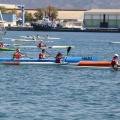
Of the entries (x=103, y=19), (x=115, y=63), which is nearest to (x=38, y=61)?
(x=115, y=63)

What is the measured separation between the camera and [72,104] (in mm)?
28547

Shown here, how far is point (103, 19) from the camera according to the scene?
194 meters

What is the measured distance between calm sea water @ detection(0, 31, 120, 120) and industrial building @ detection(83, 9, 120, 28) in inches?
5898

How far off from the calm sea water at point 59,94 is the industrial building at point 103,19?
149804mm

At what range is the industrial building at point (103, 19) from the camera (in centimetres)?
19350

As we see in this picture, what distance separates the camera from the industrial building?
19350cm

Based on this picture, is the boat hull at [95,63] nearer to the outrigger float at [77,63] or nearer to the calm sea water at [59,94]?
the outrigger float at [77,63]

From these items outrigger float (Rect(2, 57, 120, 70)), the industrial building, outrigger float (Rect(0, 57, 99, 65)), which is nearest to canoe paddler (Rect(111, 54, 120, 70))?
outrigger float (Rect(2, 57, 120, 70))

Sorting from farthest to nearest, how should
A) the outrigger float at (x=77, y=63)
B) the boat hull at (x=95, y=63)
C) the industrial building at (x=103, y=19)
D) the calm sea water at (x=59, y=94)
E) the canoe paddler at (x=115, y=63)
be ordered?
the industrial building at (x=103, y=19)
the outrigger float at (x=77, y=63)
the boat hull at (x=95, y=63)
the canoe paddler at (x=115, y=63)
the calm sea water at (x=59, y=94)

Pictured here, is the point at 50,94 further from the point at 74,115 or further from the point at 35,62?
the point at 35,62

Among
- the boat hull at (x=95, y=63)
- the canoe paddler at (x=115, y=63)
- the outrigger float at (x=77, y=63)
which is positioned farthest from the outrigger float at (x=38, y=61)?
the canoe paddler at (x=115, y=63)

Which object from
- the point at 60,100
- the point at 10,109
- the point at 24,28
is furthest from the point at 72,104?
the point at 24,28

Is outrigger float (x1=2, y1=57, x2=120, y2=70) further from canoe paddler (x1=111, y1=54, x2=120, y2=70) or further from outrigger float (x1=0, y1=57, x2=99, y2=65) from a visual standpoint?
canoe paddler (x1=111, y1=54, x2=120, y2=70)

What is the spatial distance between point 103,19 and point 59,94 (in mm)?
164208
